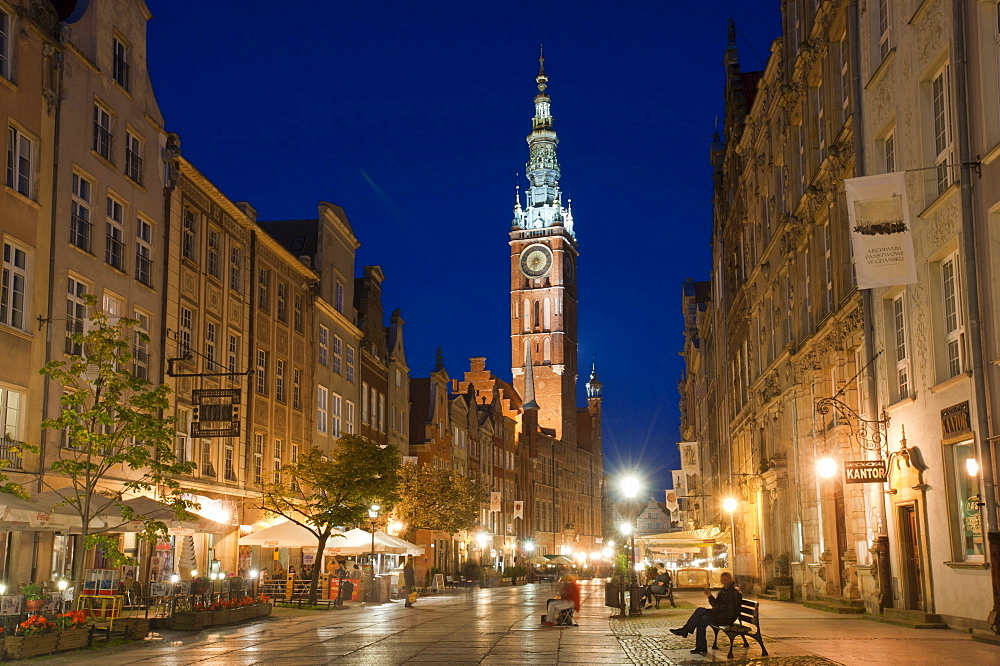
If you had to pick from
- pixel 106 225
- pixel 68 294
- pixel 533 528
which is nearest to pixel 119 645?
pixel 68 294

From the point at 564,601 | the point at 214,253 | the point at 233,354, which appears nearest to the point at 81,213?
the point at 214,253

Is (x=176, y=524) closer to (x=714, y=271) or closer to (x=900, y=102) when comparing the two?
(x=900, y=102)

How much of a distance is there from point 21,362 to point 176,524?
5.01 metres

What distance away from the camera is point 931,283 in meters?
19.8

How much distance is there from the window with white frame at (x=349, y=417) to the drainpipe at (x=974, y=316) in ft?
124

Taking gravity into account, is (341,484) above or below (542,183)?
below

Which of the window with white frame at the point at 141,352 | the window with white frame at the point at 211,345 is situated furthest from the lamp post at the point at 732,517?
the window with white frame at the point at 141,352

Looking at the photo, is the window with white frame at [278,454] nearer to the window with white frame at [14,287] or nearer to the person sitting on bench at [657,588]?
the person sitting on bench at [657,588]

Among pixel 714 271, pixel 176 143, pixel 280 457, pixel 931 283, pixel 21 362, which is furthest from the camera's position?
pixel 714 271

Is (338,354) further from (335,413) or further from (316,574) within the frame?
(316,574)

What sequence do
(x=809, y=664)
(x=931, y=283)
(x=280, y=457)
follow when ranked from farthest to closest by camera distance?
1. (x=280, y=457)
2. (x=931, y=283)
3. (x=809, y=664)

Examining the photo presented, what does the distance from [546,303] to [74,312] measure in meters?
111

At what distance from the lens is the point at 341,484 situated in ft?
125

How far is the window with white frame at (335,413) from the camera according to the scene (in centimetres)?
5053
